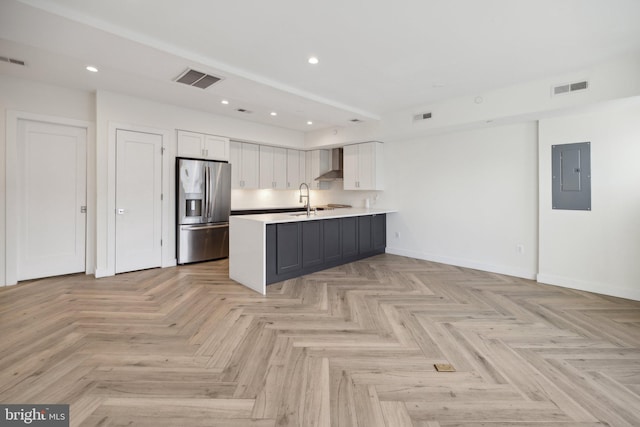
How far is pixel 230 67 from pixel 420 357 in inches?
141

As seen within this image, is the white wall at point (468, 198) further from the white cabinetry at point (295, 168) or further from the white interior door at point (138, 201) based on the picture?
the white interior door at point (138, 201)

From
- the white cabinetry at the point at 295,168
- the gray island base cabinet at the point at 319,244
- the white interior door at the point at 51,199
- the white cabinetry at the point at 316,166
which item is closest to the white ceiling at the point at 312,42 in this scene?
the white interior door at the point at 51,199

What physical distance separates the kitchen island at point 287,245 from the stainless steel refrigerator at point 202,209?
1.22m

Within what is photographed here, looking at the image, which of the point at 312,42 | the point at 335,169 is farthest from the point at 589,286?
the point at 335,169

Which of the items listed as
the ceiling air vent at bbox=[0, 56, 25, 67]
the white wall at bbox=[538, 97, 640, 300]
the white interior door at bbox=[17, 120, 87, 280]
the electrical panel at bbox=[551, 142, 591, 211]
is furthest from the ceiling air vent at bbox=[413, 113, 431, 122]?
the ceiling air vent at bbox=[0, 56, 25, 67]

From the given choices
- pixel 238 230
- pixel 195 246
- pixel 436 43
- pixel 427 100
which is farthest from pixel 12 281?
pixel 427 100

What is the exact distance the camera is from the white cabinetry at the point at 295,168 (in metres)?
7.27

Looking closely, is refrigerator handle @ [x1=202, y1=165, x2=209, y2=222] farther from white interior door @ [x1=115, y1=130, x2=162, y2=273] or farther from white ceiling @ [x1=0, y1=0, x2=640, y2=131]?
white ceiling @ [x1=0, y1=0, x2=640, y2=131]

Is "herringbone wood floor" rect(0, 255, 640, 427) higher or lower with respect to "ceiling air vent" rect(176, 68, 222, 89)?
lower

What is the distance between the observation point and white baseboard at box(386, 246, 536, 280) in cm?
457

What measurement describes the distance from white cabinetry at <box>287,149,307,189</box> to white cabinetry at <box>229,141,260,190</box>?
34.8 inches

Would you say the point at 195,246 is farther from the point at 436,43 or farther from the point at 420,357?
the point at 436,43

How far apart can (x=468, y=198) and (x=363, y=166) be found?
2.15 m

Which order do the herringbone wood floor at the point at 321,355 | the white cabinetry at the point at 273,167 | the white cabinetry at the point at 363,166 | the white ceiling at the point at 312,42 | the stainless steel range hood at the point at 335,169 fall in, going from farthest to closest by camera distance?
the stainless steel range hood at the point at 335,169, the white cabinetry at the point at 273,167, the white cabinetry at the point at 363,166, the white ceiling at the point at 312,42, the herringbone wood floor at the point at 321,355
